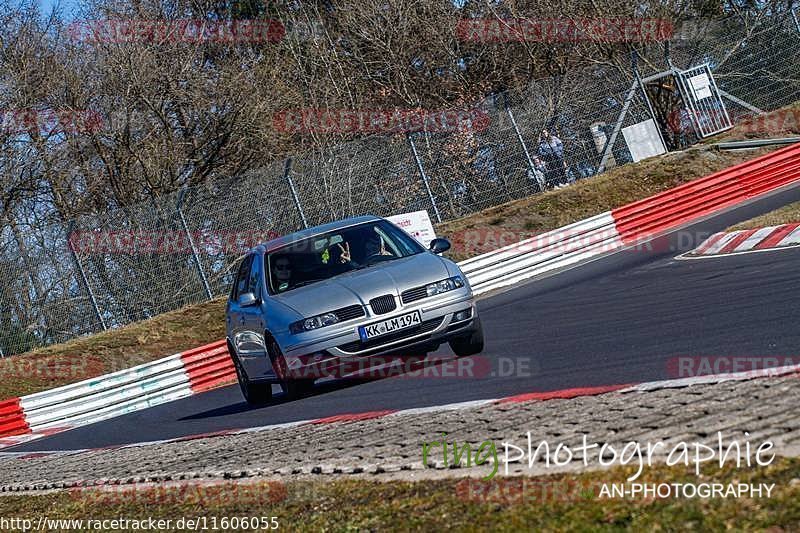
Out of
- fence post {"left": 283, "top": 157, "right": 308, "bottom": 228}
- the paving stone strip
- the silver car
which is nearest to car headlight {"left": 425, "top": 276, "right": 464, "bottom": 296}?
the silver car

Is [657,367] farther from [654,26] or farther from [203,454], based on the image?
[654,26]

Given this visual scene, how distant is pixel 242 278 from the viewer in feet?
40.3

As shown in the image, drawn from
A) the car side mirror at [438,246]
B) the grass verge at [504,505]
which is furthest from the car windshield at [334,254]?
the grass verge at [504,505]

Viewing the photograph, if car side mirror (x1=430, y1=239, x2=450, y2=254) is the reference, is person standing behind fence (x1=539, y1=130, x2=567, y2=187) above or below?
above

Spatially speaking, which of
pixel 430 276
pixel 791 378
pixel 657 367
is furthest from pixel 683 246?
pixel 791 378

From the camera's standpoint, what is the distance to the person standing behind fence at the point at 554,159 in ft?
79.2

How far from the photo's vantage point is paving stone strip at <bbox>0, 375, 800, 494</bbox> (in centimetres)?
502

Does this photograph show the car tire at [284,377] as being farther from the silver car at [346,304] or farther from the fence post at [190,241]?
the fence post at [190,241]

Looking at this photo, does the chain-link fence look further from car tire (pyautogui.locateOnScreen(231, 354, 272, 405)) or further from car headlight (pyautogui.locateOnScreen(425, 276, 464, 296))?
car headlight (pyautogui.locateOnScreen(425, 276, 464, 296))

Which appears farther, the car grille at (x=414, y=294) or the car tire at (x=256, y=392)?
the car tire at (x=256, y=392)

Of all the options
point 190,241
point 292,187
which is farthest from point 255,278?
point 292,187

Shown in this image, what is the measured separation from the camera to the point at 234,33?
116 feet

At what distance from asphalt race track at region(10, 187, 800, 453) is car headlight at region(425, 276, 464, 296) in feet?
2.60

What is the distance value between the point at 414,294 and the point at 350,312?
0.60 meters
